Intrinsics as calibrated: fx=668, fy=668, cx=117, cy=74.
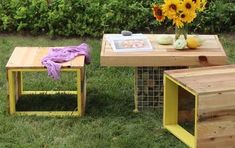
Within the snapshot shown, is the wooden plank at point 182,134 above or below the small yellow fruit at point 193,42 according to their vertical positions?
below

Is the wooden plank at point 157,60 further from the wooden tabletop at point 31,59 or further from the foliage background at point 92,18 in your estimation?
the foliage background at point 92,18

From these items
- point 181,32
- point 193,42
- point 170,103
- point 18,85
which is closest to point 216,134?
point 170,103

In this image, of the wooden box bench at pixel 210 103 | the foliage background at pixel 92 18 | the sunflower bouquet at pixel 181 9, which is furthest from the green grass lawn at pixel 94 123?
the foliage background at pixel 92 18

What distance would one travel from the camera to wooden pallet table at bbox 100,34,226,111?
4637mm

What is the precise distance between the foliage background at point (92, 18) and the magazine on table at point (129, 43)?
5.77ft

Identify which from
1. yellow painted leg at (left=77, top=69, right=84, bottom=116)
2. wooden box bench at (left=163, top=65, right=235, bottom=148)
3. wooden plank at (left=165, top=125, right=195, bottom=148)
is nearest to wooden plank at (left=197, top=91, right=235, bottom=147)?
wooden box bench at (left=163, top=65, right=235, bottom=148)

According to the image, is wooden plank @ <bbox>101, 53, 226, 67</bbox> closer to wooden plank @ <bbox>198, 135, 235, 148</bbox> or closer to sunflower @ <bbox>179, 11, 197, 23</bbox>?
sunflower @ <bbox>179, 11, 197, 23</bbox>

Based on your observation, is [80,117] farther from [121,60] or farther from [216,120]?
[216,120]

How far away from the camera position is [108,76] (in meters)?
5.63

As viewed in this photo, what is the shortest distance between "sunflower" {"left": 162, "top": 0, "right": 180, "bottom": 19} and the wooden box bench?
46cm

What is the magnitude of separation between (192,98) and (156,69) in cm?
35

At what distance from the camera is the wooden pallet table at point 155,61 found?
4.64 meters

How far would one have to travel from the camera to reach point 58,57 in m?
4.75

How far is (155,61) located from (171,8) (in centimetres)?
38
